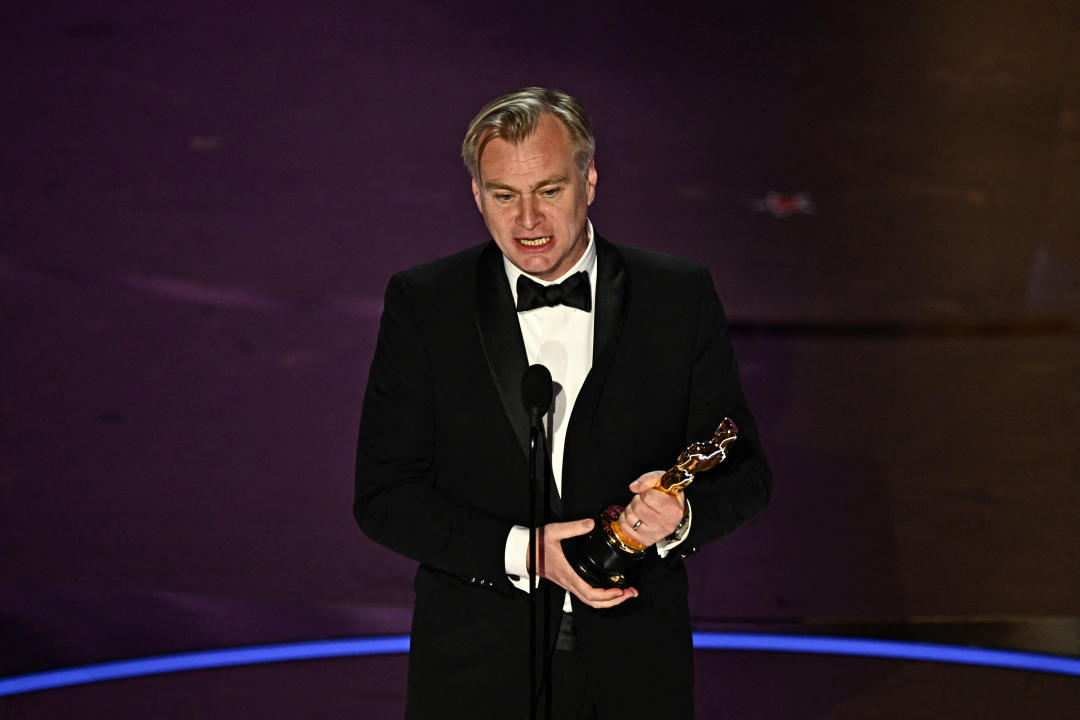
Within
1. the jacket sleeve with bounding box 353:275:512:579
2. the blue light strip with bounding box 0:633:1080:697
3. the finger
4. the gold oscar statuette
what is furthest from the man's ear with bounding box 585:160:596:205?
the blue light strip with bounding box 0:633:1080:697

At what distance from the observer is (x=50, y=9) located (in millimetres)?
3752

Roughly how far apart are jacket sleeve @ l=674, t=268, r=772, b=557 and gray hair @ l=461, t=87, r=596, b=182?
14.4 inches

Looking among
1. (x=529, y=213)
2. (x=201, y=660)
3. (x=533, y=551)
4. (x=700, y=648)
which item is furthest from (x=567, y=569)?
(x=201, y=660)

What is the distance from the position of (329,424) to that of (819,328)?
5.67 feet

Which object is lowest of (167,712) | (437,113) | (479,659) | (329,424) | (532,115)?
(167,712)

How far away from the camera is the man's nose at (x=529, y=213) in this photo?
206cm

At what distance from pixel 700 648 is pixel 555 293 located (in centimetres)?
238

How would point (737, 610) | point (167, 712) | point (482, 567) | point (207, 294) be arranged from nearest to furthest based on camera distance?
point (482, 567), point (167, 712), point (207, 294), point (737, 610)

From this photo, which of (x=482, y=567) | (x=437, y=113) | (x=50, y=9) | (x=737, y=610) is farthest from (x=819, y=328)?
(x=50, y=9)

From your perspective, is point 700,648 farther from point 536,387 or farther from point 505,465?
point 536,387

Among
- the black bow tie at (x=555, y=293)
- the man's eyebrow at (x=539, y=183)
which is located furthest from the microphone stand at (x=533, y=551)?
the man's eyebrow at (x=539, y=183)

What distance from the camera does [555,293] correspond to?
2.18 meters

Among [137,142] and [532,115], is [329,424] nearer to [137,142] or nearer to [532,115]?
[137,142]

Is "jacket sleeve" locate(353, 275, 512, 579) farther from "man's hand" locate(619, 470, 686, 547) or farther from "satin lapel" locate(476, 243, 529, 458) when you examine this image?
"man's hand" locate(619, 470, 686, 547)
